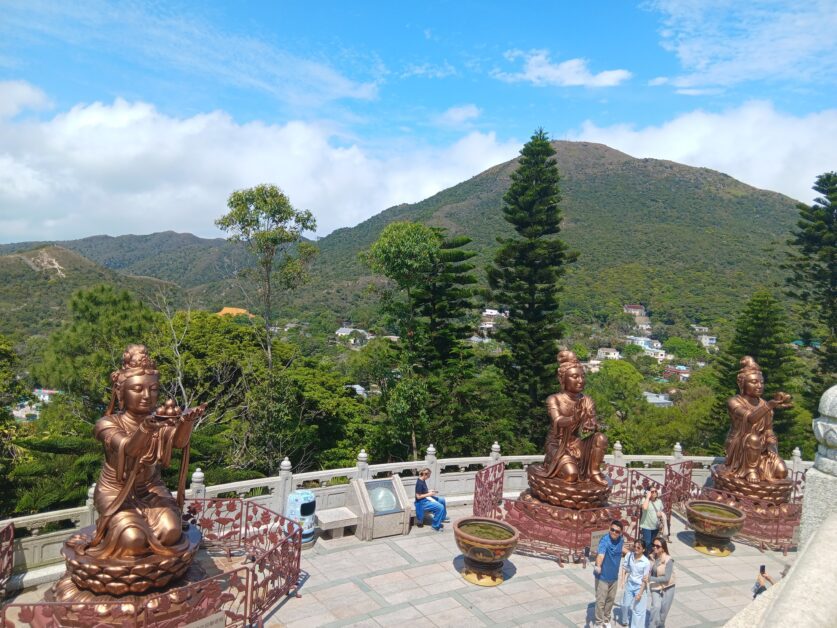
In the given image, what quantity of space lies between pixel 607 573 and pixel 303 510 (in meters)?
4.28

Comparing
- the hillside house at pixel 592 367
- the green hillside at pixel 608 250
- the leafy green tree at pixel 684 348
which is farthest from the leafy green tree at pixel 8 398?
the leafy green tree at pixel 684 348

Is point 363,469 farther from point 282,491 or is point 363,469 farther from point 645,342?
point 645,342

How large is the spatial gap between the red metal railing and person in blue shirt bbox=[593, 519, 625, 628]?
3.63 m

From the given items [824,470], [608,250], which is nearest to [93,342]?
[824,470]

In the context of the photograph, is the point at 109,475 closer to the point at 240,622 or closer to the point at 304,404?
the point at 240,622

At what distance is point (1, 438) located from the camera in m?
12.4

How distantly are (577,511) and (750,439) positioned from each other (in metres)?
3.97

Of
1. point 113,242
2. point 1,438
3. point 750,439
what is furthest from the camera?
point 113,242

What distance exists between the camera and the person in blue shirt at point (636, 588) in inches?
239

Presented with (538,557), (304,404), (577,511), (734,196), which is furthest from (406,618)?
(734,196)

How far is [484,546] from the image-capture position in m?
7.64

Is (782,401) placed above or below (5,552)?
above

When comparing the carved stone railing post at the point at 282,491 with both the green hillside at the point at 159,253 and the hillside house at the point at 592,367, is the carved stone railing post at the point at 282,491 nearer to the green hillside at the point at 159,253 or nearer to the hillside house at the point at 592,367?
the hillside house at the point at 592,367

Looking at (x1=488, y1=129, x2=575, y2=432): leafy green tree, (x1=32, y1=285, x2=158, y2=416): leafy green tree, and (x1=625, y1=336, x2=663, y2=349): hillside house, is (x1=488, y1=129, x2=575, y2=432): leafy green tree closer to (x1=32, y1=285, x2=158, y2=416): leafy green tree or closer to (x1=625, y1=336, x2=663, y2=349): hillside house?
(x1=32, y1=285, x2=158, y2=416): leafy green tree
